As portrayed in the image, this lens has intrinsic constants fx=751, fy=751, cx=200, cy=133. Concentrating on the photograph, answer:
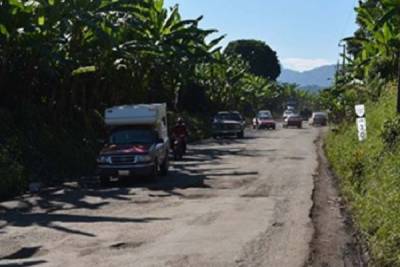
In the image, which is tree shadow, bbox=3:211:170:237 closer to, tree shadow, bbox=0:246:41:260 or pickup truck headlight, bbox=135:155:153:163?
tree shadow, bbox=0:246:41:260

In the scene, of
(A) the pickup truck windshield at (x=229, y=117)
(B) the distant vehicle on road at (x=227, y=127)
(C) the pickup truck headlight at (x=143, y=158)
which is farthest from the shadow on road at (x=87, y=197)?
(A) the pickup truck windshield at (x=229, y=117)

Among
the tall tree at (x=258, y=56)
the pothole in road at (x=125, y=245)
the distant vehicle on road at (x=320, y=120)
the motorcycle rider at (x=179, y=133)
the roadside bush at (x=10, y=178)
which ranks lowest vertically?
the distant vehicle on road at (x=320, y=120)

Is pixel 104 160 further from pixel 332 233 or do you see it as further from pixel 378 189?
pixel 332 233

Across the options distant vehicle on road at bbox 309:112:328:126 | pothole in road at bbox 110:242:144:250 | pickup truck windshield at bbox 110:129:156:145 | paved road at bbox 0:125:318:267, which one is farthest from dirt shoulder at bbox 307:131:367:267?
distant vehicle on road at bbox 309:112:328:126

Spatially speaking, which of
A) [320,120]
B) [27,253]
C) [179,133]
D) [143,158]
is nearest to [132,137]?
[143,158]

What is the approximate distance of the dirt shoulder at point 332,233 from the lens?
33.7ft

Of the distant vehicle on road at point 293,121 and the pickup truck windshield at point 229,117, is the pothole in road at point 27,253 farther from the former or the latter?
the distant vehicle on road at point 293,121

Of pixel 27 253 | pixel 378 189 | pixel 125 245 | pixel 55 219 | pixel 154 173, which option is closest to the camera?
pixel 27 253

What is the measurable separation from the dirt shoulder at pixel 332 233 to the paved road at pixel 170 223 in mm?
217

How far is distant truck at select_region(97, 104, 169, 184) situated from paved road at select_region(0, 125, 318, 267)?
49 centimetres

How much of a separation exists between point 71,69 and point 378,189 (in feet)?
62.5

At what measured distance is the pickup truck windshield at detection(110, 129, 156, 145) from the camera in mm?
22219

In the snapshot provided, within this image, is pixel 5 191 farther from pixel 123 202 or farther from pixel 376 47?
pixel 376 47

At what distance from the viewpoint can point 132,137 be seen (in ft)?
73.6
